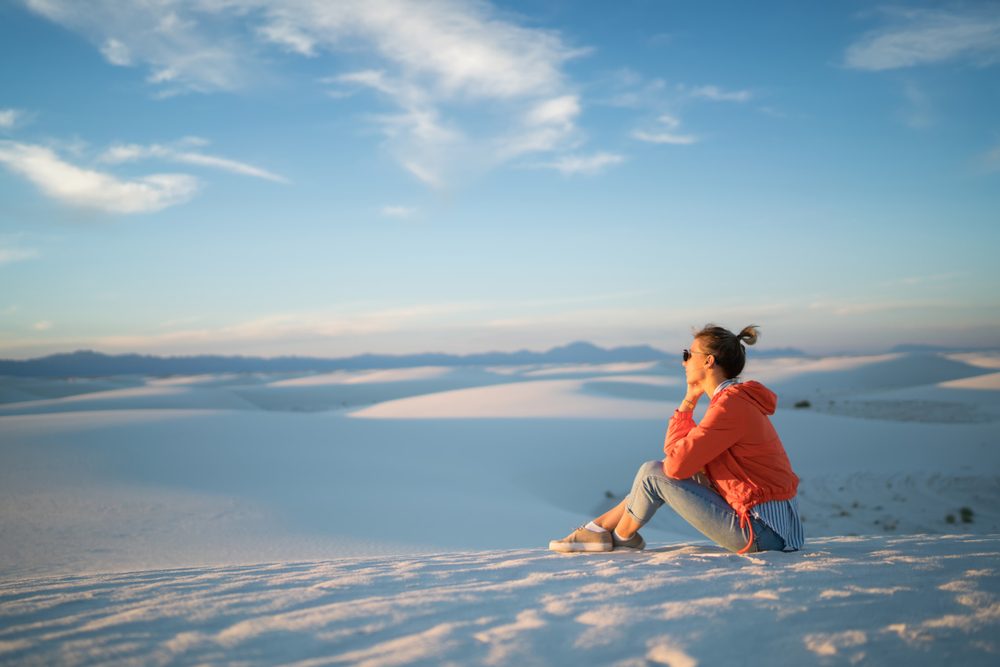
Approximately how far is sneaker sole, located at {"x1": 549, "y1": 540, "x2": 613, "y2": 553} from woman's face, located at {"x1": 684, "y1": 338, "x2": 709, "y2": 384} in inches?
42.8

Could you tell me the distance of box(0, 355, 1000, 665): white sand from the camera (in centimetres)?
213

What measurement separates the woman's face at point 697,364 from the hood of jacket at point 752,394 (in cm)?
19

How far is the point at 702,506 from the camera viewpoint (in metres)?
3.09

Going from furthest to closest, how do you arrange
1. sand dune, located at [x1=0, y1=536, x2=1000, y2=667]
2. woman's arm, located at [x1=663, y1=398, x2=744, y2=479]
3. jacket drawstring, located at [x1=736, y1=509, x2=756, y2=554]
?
1. jacket drawstring, located at [x1=736, y1=509, x2=756, y2=554]
2. woman's arm, located at [x1=663, y1=398, x2=744, y2=479]
3. sand dune, located at [x1=0, y1=536, x2=1000, y2=667]

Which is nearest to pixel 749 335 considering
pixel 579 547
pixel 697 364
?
pixel 697 364

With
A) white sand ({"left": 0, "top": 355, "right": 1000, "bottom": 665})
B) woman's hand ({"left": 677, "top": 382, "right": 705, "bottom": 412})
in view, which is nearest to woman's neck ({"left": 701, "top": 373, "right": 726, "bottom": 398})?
woman's hand ({"left": 677, "top": 382, "right": 705, "bottom": 412})

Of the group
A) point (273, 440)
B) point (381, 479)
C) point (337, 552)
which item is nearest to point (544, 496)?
point (381, 479)

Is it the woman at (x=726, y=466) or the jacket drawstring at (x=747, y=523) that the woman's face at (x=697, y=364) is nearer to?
the woman at (x=726, y=466)

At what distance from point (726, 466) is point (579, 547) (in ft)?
3.22

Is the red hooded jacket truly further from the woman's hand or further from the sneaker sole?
the sneaker sole

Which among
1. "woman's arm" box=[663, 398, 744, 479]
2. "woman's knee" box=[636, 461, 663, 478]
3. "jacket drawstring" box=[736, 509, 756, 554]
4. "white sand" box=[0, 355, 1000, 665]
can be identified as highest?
"woman's arm" box=[663, 398, 744, 479]

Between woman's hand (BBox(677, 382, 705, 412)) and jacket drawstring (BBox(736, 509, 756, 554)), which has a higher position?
woman's hand (BBox(677, 382, 705, 412))

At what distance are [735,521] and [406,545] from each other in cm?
345

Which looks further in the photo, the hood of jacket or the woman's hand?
the woman's hand
